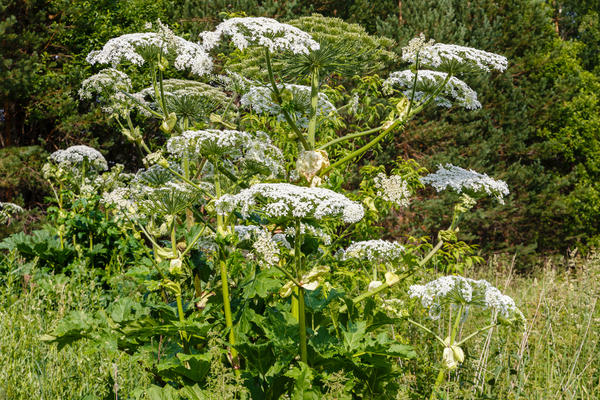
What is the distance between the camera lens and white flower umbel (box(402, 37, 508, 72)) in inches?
105

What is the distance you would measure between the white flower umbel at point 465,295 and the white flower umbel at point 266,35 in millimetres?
1413

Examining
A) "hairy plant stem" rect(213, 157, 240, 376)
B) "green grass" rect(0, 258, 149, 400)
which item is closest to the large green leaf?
"hairy plant stem" rect(213, 157, 240, 376)

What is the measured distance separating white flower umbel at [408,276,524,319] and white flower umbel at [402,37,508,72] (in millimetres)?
1171

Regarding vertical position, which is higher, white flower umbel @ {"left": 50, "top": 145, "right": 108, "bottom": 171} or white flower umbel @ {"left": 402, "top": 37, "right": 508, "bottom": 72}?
white flower umbel @ {"left": 402, "top": 37, "right": 508, "bottom": 72}

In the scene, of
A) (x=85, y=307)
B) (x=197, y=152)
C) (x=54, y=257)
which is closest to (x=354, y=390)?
(x=197, y=152)

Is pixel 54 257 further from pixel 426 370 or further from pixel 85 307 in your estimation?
pixel 426 370


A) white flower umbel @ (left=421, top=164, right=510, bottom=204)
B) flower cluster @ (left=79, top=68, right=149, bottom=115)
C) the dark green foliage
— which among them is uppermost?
flower cluster @ (left=79, top=68, right=149, bottom=115)

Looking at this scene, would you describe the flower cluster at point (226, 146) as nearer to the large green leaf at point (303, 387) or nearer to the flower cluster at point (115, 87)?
the flower cluster at point (115, 87)

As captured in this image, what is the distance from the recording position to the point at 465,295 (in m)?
2.71

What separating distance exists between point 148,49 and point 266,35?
750mm

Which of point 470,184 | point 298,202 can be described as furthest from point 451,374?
point 298,202

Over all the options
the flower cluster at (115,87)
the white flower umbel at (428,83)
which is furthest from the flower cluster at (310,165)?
the flower cluster at (115,87)

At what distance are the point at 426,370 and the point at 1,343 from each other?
9.32 ft

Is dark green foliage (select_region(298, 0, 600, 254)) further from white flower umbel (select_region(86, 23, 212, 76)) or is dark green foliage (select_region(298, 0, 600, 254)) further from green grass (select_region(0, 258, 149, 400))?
white flower umbel (select_region(86, 23, 212, 76))
